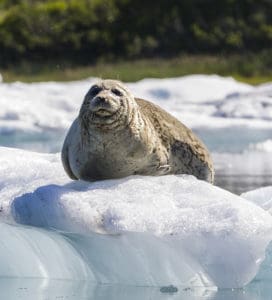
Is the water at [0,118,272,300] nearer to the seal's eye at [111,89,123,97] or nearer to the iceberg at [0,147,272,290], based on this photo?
the iceberg at [0,147,272,290]

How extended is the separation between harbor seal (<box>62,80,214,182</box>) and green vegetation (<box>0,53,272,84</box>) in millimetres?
18471

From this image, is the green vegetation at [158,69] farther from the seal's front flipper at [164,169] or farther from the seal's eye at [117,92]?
the seal's eye at [117,92]

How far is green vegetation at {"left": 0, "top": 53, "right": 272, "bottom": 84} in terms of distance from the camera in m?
26.7

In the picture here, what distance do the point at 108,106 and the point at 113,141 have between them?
0.89 ft

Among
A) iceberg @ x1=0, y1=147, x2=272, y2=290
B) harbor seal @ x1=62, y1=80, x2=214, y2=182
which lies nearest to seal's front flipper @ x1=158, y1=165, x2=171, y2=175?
harbor seal @ x1=62, y1=80, x2=214, y2=182

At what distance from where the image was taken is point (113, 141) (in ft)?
20.6

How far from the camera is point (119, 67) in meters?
28.8

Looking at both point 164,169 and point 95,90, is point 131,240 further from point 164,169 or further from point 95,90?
point 164,169

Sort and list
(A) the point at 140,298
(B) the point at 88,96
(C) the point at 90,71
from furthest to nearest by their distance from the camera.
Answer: (C) the point at 90,71 → (B) the point at 88,96 → (A) the point at 140,298

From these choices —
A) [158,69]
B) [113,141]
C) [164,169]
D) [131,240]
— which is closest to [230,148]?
[164,169]

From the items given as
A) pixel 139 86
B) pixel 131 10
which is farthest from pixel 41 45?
pixel 139 86

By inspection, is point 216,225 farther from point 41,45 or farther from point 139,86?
point 41,45

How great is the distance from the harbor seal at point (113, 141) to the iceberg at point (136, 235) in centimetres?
45

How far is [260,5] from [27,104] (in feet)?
61.4
